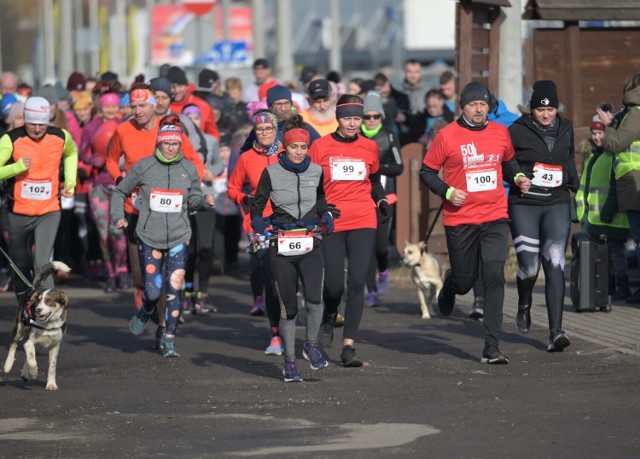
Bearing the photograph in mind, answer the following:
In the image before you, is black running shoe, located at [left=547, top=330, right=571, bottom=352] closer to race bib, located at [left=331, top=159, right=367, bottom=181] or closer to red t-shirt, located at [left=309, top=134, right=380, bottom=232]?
red t-shirt, located at [left=309, top=134, right=380, bottom=232]

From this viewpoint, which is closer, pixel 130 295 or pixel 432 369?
pixel 432 369

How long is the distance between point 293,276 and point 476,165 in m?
1.59

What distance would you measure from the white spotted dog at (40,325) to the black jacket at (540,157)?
3508 mm

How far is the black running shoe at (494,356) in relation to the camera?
458 inches

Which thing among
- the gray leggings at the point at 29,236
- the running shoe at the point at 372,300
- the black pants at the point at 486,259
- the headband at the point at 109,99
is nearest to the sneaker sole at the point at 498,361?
the black pants at the point at 486,259

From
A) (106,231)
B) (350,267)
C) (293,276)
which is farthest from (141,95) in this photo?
(106,231)

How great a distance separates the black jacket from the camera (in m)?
12.0

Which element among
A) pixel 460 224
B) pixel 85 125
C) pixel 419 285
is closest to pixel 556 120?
pixel 460 224

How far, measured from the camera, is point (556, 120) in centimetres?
1219

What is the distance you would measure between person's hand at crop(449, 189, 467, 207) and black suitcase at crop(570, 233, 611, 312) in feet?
10.5

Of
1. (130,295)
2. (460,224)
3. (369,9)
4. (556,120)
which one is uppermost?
(369,9)

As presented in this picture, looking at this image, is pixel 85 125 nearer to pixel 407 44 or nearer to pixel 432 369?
pixel 432 369

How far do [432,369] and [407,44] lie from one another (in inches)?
2381

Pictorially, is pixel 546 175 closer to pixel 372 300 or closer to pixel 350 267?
pixel 350 267
